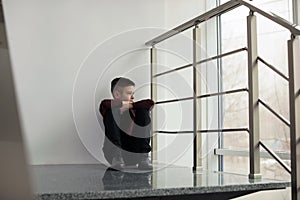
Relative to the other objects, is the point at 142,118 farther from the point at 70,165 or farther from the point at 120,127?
the point at 70,165

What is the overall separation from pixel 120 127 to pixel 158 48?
25.2 inches

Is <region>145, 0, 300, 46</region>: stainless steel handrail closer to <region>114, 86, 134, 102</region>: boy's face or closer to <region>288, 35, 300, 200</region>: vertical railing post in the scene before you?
<region>288, 35, 300, 200</region>: vertical railing post

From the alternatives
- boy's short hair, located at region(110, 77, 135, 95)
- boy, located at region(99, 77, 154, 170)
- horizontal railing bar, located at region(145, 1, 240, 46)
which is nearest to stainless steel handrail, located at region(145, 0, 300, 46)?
horizontal railing bar, located at region(145, 1, 240, 46)

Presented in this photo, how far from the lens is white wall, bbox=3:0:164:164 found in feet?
6.46

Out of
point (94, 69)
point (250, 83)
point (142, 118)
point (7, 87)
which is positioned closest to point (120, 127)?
point (142, 118)

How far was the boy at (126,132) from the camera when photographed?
173 cm

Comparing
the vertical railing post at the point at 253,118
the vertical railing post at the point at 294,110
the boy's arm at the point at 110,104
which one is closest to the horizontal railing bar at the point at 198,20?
the vertical railing post at the point at 253,118

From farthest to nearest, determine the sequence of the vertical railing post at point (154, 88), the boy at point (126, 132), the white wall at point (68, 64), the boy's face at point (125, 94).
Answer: the vertical railing post at point (154, 88) → the white wall at point (68, 64) → the boy's face at point (125, 94) → the boy at point (126, 132)

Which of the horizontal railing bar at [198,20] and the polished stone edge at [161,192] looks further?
the horizontal railing bar at [198,20]

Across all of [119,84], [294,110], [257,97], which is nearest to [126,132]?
[119,84]

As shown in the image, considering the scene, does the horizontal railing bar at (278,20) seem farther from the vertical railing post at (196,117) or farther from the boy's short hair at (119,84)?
the boy's short hair at (119,84)

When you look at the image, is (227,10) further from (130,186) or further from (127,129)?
(130,186)

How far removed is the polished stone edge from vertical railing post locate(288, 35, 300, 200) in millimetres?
98

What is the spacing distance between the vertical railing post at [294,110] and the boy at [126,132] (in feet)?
2.13
